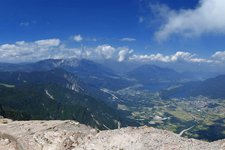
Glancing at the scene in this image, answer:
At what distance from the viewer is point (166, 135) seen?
5562 centimetres

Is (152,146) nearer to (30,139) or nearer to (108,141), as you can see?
(108,141)

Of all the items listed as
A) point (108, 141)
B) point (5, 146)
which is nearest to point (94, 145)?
point (108, 141)

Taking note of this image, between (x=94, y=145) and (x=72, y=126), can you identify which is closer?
(x=94, y=145)

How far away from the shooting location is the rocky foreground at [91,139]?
52188mm

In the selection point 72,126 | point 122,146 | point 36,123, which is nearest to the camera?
point 122,146

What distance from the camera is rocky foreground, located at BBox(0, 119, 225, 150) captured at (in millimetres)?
52188

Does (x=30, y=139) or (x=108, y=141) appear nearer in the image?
(x=108, y=141)

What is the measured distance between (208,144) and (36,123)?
35.4 metres

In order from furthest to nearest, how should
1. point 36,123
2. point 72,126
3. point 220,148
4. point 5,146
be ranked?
point 36,123
point 72,126
point 5,146
point 220,148

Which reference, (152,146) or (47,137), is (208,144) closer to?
(152,146)

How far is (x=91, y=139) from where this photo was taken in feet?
189

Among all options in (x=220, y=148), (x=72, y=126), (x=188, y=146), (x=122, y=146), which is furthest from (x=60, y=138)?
(x=220, y=148)

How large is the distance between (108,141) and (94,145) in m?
2.34

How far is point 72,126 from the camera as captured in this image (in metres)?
65.3
